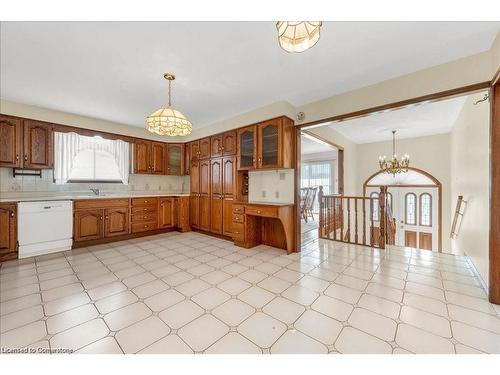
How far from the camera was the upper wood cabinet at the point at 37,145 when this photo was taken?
3.40 m

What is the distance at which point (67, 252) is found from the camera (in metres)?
3.37

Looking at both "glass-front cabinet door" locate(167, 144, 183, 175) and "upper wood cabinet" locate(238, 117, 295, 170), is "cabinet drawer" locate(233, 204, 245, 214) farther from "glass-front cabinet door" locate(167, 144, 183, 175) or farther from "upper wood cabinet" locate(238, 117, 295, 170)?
"glass-front cabinet door" locate(167, 144, 183, 175)

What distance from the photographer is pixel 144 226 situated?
439cm

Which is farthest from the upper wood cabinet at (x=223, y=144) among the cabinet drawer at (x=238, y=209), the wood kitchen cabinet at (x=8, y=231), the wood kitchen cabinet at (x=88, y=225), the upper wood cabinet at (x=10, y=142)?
the wood kitchen cabinet at (x=8, y=231)

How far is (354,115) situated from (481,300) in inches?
93.6

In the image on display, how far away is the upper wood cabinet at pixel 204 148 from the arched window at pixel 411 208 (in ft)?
20.6

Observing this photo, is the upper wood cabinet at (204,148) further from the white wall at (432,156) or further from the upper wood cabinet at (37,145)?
the white wall at (432,156)

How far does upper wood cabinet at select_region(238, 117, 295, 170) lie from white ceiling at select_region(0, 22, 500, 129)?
0.48 m

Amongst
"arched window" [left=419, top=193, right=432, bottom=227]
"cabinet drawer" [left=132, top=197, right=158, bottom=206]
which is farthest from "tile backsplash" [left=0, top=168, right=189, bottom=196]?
"arched window" [left=419, top=193, right=432, bottom=227]

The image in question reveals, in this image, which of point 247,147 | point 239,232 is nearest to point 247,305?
point 239,232

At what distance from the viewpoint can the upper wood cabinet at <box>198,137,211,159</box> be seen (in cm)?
461

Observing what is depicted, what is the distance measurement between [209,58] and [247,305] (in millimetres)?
2504

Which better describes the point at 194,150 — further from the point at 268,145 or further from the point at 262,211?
the point at 262,211
